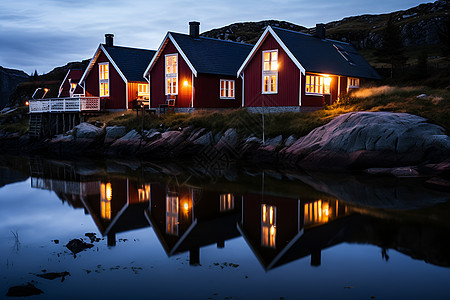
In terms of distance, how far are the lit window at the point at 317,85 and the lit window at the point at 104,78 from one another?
65.2 ft

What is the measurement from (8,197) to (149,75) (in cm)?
2194

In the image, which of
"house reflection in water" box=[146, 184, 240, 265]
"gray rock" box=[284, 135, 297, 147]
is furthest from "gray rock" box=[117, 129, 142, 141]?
"house reflection in water" box=[146, 184, 240, 265]

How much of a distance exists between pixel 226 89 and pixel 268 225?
25510 millimetres

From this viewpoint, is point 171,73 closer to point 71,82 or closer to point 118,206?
point 118,206

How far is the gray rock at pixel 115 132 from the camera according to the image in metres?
34.6

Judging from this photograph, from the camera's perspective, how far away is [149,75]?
38062 millimetres

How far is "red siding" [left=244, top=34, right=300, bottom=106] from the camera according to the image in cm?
3086

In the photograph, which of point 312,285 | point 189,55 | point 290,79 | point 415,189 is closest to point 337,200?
point 415,189

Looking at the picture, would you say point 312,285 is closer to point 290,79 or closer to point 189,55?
point 290,79

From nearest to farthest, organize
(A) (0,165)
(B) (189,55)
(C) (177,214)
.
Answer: (C) (177,214) < (A) (0,165) < (B) (189,55)

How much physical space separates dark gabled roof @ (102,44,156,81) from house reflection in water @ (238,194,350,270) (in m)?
27.4

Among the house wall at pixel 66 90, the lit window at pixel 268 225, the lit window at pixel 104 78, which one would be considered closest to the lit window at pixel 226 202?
the lit window at pixel 268 225

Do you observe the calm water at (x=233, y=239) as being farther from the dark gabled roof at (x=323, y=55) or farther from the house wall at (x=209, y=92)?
the house wall at (x=209, y=92)

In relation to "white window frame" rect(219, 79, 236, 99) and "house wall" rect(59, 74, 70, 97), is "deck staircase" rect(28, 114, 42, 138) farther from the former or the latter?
"white window frame" rect(219, 79, 236, 99)
